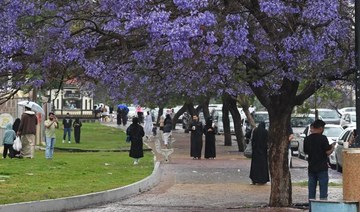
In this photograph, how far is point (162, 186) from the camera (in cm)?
1981

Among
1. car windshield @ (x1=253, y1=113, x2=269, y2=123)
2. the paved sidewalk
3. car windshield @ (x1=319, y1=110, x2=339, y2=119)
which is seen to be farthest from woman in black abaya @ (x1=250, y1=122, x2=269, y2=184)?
car windshield @ (x1=319, y1=110, x2=339, y2=119)

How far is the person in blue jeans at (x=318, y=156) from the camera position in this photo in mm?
13141

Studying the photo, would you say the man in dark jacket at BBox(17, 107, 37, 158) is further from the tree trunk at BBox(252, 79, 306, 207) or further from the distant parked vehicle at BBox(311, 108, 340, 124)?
the distant parked vehicle at BBox(311, 108, 340, 124)

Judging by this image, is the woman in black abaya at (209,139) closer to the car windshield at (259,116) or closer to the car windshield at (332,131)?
the car windshield at (332,131)

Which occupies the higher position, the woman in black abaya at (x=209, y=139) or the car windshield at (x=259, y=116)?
the car windshield at (x=259, y=116)

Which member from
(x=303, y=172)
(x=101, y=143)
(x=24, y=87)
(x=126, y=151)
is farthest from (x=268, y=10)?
(x=101, y=143)

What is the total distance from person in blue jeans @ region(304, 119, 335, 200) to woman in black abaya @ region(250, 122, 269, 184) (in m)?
5.66

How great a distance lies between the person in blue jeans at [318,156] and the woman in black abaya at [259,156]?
5.66 meters

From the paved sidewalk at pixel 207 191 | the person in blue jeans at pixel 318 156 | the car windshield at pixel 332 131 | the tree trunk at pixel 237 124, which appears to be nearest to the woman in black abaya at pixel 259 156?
the paved sidewalk at pixel 207 191

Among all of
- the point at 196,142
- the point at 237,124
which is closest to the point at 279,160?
the point at 196,142

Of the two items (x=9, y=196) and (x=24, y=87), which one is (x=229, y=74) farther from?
(x=9, y=196)

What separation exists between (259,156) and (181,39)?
9456mm

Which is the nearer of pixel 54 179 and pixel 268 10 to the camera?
pixel 268 10

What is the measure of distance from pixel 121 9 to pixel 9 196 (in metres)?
5.61
